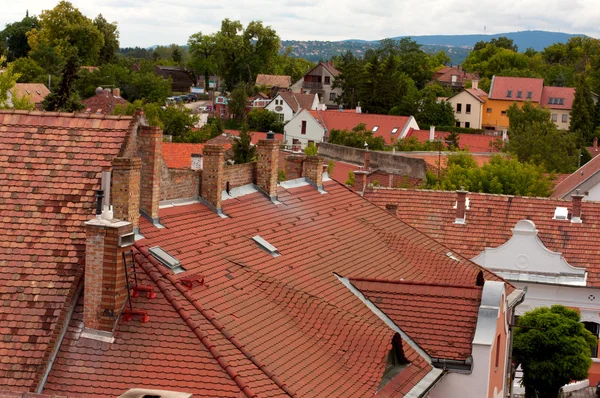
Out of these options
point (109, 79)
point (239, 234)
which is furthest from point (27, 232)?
point (109, 79)

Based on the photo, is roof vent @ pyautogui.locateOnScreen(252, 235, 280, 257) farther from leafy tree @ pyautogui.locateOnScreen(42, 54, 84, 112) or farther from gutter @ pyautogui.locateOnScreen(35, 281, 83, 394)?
leafy tree @ pyautogui.locateOnScreen(42, 54, 84, 112)

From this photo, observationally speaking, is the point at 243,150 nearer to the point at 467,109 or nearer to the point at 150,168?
the point at 150,168

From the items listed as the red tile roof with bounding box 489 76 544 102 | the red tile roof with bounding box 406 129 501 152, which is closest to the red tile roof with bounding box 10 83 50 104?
the red tile roof with bounding box 406 129 501 152

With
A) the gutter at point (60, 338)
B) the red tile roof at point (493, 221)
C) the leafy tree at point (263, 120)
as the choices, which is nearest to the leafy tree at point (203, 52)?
the leafy tree at point (263, 120)

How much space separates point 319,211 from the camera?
940 inches

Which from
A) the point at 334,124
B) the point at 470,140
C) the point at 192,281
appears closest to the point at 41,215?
the point at 192,281

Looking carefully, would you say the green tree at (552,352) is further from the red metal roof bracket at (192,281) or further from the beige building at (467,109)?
the beige building at (467,109)

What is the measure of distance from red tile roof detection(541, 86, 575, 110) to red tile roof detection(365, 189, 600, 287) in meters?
82.4

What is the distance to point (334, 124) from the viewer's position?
9338 cm

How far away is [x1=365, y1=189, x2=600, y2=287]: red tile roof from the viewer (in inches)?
1389

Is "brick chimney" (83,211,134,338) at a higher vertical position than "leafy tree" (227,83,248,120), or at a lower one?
higher

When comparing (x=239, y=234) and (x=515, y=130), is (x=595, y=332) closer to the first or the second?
(x=239, y=234)

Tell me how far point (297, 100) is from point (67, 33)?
3473 centimetres

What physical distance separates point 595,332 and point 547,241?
143 inches
